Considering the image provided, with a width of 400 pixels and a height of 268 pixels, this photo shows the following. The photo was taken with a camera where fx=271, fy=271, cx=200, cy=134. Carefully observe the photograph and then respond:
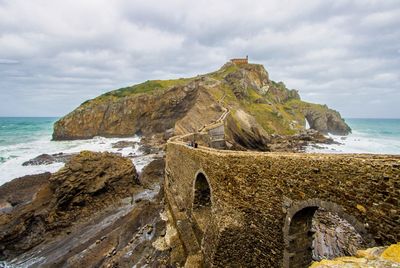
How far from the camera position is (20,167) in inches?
1505

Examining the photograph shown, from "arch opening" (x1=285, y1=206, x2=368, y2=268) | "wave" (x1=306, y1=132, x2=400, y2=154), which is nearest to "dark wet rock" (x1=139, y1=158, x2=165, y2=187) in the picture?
"arch opening" (x1=285, y1=206, x2=368, y2=268)

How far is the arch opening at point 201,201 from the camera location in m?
15.4

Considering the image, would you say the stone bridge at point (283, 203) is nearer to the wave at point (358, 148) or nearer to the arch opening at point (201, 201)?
the arch opening at point (201, 201)

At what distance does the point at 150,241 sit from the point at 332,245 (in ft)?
32.2

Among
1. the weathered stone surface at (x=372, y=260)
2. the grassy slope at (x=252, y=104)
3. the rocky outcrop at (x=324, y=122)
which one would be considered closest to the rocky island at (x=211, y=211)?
the weathered stone surface at (x=372, y=260)

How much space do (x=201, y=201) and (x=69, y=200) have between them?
39.2 ft

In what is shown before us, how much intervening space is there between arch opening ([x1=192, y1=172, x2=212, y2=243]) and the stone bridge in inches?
4.9

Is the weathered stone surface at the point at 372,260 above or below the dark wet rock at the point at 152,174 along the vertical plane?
above

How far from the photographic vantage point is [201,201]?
639 inches

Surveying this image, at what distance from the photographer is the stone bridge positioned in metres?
6.88

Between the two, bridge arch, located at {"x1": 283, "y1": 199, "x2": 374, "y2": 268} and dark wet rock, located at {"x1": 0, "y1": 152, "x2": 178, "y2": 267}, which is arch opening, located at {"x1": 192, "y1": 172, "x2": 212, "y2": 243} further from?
bridge arch, located at {"x1": 283, "y1": 199, "x2": 374, "y2": 268}

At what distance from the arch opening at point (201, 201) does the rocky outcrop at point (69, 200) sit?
31.9 ft

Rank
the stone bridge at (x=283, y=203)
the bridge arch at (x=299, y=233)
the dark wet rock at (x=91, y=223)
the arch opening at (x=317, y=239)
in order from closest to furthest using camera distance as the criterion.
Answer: the stone bridge at (x=283, y=203) < the bridge arch at (x=299, y=233) < the arch opening at (x=317, y=239) < the dark wet rock at (x=91, y=223)

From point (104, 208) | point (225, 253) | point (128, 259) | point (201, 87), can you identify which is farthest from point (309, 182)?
point (201, 87)
